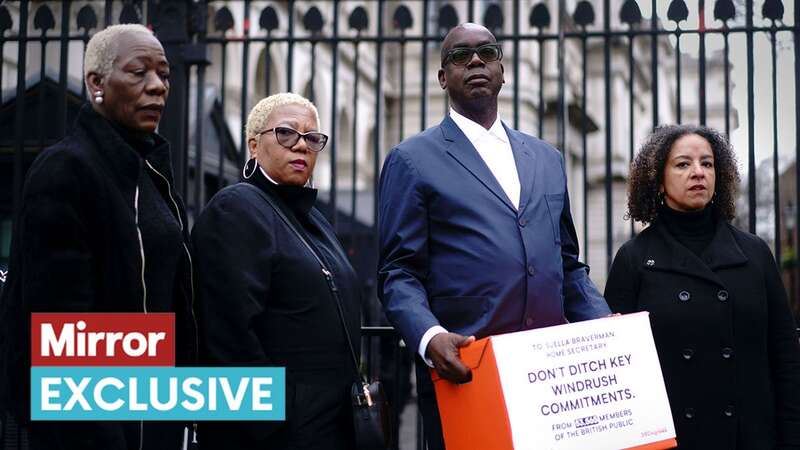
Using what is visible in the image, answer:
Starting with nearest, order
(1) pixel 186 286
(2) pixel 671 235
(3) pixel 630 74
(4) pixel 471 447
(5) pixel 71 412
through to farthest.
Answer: (5) pixel 71 412 < (4) pixel 471 447 < (1) pixel 186 286 < (2) pixel 671 235 < (3) pixel 630 74

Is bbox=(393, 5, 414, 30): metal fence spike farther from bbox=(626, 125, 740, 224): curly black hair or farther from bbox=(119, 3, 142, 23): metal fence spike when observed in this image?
bbox=(626, 125, 740, 224): curly black hair

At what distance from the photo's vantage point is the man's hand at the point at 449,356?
2814 mm

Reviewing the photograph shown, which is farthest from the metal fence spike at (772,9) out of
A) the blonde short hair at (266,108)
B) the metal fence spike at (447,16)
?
the blonde short hair at (266,108)

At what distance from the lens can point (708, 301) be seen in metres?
3.60

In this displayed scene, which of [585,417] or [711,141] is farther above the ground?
[711,141]

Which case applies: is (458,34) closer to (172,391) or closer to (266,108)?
(266,108)

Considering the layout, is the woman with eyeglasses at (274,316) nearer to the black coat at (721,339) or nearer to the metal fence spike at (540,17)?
the black coat at (721,339)

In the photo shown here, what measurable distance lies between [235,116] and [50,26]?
11.3 m

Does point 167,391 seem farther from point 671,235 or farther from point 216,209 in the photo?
point 671,235

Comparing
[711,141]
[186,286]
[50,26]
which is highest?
[50,26]

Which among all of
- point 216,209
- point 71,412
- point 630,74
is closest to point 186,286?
point 216,209

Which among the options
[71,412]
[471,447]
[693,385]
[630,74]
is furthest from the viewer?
[630,74]

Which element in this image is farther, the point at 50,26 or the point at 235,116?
the point at 235,116

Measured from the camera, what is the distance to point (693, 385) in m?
3.54
